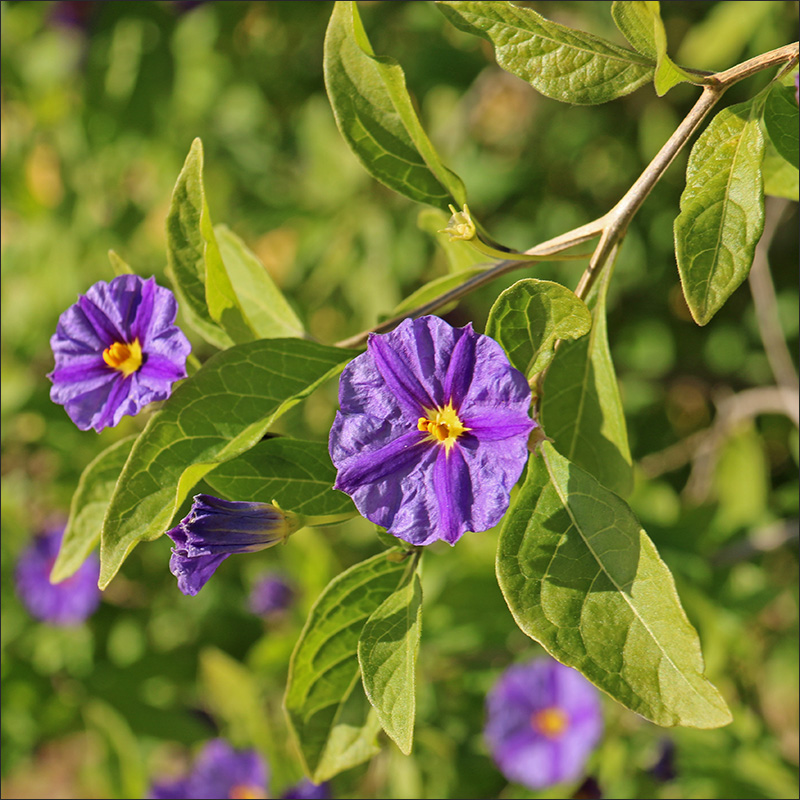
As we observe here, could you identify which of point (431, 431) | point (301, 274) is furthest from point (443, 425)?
point (301, 274)

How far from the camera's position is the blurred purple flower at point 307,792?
213cm

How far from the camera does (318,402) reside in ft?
10.7

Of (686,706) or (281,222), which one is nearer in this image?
(686,706)

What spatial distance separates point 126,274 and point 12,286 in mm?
2438

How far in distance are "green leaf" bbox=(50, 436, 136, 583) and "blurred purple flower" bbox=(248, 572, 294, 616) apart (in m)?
1.46

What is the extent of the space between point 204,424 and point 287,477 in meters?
0.13

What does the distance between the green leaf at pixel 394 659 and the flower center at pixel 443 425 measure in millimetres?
192

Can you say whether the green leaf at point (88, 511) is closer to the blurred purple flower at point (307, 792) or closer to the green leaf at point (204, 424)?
the green leaf at point (204, 424)

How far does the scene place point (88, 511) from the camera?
121 cm

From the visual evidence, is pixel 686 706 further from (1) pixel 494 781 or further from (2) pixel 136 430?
(2) pixel 136 430

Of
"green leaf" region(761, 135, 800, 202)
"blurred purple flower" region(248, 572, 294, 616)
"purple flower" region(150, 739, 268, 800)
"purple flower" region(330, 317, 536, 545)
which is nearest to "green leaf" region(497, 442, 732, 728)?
"purple flower" region(330, 317, 536, 545)

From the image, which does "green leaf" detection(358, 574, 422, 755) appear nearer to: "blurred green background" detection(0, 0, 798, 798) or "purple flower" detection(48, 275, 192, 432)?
"purple flower" detection(48, 275, 192, 432)

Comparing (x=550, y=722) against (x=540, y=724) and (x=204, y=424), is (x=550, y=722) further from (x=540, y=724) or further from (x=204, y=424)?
(x=204, y=424)

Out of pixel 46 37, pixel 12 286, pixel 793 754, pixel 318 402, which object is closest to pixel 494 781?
pixel 793 754
